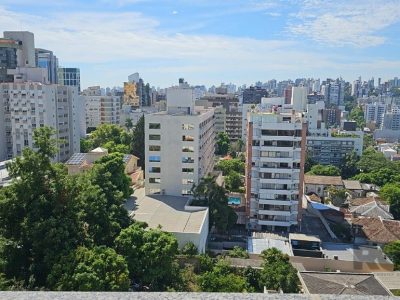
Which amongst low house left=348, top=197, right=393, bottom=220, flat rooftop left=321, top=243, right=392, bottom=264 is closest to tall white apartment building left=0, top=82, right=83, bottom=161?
flat rooftop left=321, top=243, right=392, bottom=264

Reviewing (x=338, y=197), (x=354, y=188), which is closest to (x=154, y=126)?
(x=338, y=197)

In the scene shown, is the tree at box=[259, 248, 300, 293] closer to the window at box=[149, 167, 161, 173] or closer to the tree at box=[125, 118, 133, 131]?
the window at box=[149, 167, 161, 173]

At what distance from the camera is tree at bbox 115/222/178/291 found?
13.3m

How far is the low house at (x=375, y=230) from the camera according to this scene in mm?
21684

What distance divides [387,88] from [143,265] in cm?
13539

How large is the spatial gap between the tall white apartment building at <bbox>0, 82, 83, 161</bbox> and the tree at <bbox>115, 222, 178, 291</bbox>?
2180 centimetres

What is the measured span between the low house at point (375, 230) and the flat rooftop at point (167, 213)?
9.24 metres

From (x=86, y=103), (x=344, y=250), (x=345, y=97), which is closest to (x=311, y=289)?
(x=344, y=250)

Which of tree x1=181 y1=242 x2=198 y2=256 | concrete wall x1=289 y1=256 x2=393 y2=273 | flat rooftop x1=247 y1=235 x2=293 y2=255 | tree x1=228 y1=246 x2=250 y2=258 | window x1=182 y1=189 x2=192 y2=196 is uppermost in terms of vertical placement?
window x1=182 y1=189 x2=192 y2=196

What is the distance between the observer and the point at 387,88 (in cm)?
12962

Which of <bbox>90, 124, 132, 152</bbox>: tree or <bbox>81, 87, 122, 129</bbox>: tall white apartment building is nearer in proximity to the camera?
<bbox>90, 124, 132, 152</bbox>: tree

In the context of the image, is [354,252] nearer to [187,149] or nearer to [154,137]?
[187,149]

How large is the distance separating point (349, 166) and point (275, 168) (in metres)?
22.2

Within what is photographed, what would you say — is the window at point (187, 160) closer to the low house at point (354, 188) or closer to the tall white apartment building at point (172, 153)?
the tall white apartment building at point (172, 153)
